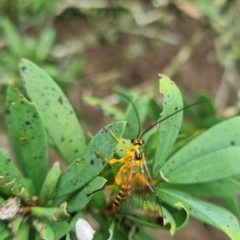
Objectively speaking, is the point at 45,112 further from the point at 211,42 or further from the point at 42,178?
the point at 211,42

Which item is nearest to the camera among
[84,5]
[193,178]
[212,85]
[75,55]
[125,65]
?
[193,178]

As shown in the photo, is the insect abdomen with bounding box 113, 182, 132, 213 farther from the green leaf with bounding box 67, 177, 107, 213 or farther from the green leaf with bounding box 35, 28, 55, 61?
the green leaf with bounding box 35, 28, 55, 61

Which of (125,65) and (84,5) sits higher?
(84,5)

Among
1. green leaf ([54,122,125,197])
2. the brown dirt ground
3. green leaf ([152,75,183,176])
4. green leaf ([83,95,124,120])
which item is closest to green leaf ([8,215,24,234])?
green leaf ([54,122,125,197])

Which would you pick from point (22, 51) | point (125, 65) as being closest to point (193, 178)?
point (22, 51)

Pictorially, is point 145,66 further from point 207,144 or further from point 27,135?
point 27,135

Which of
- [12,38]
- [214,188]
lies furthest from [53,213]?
[12,38]
